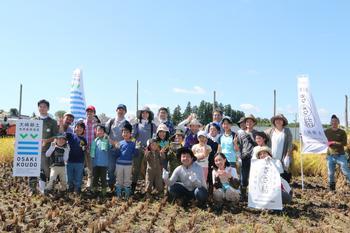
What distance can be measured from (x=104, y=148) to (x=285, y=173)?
11.7ft

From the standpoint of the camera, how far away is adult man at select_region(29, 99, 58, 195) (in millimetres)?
7652

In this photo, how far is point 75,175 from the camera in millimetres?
7941

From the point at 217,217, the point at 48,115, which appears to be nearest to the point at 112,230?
the point at 217,217

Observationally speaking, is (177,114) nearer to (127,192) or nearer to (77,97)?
(77,97)

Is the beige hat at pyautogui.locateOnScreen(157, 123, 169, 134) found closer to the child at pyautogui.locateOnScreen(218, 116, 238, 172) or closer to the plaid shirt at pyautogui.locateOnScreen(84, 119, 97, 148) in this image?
the child at pyautogui.locateOnScreen(218, 116, 238, 172)

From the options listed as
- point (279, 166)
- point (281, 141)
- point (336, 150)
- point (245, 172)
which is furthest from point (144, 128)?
point (336, 150)

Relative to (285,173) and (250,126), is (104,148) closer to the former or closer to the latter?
(250,126)

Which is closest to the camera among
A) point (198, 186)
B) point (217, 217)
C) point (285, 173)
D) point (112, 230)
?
point (112, 230)

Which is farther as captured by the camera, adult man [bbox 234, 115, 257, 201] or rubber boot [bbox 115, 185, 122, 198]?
adult man [bbox 234, 115, 257, 201]

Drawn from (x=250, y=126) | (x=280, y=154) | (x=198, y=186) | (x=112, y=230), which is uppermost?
(x=250, y=126)

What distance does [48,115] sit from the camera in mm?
7863

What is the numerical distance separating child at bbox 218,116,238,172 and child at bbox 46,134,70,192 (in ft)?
9.95

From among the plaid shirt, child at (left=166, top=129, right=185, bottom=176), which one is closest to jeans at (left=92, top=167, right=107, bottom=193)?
the plaid shirt

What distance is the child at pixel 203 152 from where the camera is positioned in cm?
722
